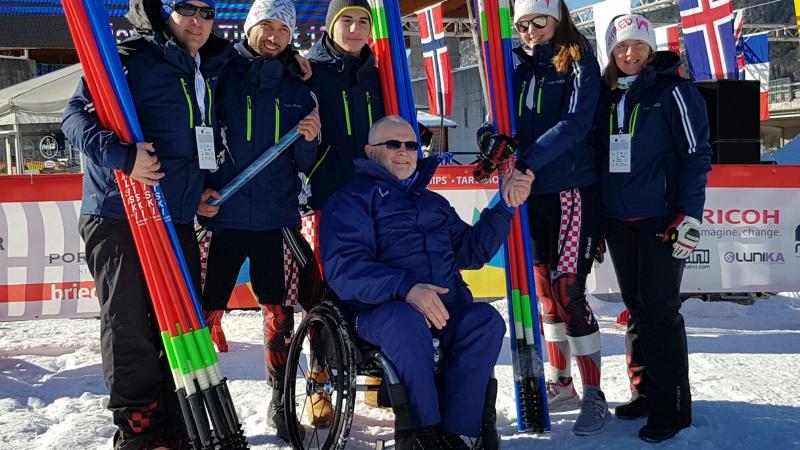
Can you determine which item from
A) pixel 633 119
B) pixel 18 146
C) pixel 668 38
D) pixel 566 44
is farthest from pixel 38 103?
pixel 668 38

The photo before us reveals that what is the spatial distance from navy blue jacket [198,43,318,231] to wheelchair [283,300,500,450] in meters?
0.60

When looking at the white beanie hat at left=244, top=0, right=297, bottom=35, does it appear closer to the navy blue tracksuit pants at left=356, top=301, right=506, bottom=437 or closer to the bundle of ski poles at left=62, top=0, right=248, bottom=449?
the bundle of ski poles at left=62, top=0, right=248, bottom=449

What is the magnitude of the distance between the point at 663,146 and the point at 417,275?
121 cm

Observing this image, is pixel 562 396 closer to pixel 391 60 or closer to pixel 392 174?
pixel 392 174

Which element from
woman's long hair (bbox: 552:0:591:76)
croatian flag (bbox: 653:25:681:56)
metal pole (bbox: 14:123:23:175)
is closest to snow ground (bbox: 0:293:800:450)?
woman's long hair (bbox: 552:0:591:76)

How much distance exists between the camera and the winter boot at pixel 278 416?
2.95 metres

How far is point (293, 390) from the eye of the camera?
2.60m

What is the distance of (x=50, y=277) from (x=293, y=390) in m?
3.42

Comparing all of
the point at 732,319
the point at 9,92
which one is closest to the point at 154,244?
the point at 732,319

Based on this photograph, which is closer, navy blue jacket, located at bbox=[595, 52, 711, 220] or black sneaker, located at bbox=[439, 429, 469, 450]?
black sneaker, located at bbox=[439, 429, 469, 450]

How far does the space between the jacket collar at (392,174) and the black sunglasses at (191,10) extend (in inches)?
31.4

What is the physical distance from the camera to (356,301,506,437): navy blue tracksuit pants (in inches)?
89.3

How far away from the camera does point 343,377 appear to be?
7.51 ft

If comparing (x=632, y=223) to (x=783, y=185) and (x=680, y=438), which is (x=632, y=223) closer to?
(x=680, y=438)
